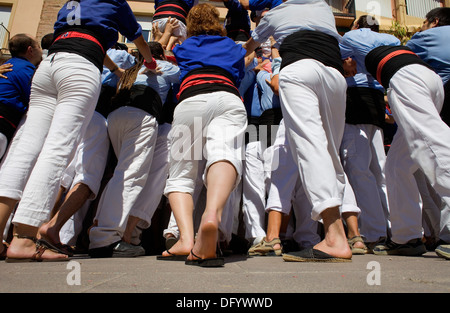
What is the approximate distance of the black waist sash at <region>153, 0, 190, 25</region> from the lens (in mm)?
4711

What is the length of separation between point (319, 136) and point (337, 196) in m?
0.39

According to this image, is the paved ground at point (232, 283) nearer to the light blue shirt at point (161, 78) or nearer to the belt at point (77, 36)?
the belt at point (77, 36)

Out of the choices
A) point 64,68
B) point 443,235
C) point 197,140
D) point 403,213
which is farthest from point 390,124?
point 64,68

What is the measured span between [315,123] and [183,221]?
105 centimetres

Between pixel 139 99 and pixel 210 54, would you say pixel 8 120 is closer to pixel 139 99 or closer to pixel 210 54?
pixel 139 99

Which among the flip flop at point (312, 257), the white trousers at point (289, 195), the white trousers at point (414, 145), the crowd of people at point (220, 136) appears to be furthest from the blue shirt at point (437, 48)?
the flip flop at point (312, 257)

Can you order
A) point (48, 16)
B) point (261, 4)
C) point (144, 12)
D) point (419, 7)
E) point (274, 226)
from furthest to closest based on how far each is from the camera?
1. point (419, 7)
2. point (144, 12)
3. point (48, 16)
4. point (261, 4)
5. point (274, 226)

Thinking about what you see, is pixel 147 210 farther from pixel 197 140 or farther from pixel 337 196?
pixel 337 196

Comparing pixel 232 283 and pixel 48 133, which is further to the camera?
pixel 48 133

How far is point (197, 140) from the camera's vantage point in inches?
94.5

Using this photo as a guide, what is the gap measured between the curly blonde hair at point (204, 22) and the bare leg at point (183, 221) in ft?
4.55

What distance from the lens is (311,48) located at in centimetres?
237

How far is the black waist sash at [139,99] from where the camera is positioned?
10.1ft

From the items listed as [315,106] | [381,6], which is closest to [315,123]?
[315,106]
